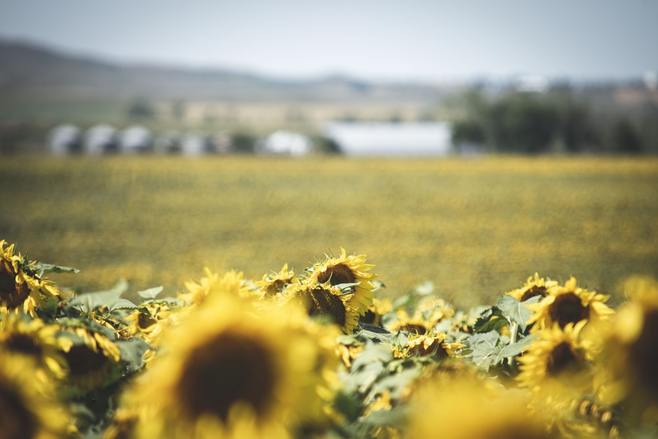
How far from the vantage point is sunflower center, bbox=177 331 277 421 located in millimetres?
1138

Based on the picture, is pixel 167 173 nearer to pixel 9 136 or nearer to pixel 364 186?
pixel 364 186

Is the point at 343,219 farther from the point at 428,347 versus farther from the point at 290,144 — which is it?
the point at 290,144

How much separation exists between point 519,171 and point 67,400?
136 feet

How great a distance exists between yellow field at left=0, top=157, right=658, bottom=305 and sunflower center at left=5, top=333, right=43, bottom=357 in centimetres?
870

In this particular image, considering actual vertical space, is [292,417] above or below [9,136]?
above

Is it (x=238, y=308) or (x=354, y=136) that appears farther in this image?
(x=354, y=136)

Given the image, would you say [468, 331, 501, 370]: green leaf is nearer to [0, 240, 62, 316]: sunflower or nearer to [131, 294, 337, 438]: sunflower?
[131, 294, 337, 438]: sunflower

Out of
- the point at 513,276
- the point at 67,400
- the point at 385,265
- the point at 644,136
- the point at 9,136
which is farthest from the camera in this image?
the point at 9,136

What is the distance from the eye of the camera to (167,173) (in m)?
38.8

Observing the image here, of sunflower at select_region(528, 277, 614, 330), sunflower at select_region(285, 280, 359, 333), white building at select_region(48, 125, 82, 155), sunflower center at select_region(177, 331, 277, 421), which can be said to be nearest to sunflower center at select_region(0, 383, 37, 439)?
sunflower center at select_region(177, 331, 277, 421)

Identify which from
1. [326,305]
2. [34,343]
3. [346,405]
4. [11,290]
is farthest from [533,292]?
[11,290]

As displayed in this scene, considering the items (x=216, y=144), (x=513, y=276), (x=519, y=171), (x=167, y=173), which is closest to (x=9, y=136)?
(x=216, y=144)

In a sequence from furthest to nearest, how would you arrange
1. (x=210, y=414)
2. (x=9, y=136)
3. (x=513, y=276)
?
(x=9, y=136) < (x=513, y=276) < (x=210, y=414)

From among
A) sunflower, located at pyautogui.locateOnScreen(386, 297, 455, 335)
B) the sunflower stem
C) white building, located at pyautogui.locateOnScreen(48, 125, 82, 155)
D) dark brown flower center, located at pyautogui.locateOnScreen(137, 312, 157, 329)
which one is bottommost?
white building, located at pyautogui.locateOnScreen(48, 125, 82, 155)
